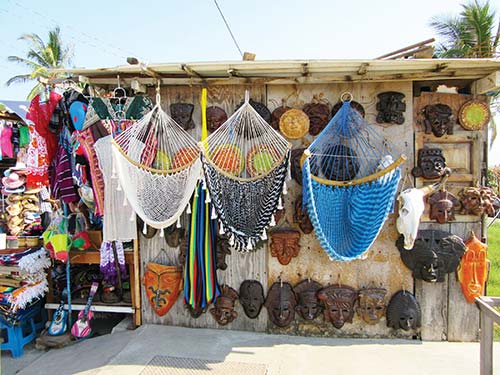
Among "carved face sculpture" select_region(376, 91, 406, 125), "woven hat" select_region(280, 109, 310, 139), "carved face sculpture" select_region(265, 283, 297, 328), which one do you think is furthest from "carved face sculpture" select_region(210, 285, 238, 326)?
"carved face sculpture" select_region(376, 91, 406, 125)

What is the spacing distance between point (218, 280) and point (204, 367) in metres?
0.58

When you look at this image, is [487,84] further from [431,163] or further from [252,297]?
[252,297]

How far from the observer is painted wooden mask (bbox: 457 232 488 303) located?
7.16 ft

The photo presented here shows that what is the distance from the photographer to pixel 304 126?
2.24m

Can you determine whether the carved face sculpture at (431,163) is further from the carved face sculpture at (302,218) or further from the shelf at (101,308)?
the shelf at (101,308)

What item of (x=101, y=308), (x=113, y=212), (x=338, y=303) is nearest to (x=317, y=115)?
(x=338, y=303)

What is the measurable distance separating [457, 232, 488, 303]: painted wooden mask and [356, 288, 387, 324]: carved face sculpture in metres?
0.52

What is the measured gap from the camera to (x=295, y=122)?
2.24m

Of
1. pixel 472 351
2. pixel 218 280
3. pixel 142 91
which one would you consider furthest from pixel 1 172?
pixel 472 351

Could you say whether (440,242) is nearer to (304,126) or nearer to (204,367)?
(304,126)

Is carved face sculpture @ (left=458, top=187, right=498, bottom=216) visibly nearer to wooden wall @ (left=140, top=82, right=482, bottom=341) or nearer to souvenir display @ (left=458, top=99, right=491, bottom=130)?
wooden wall @ (left=140, top=82, right=482, bottom=341)

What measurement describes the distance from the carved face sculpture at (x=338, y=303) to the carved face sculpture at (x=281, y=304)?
0.65ft

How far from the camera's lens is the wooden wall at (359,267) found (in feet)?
7.34

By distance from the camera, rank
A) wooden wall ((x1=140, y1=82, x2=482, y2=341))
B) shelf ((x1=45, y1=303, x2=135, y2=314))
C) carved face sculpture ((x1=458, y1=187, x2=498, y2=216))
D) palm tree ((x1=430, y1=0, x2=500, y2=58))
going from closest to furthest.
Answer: carved face sculpture ((x1=458, y1=187, x2=498, y2=216)), wooden wall ((x1=140, y1=82, x2=482, y2=341)), shelf ((x1=45, y1=303, x2=135, y2=314)), palm tree ((x1=430, y1=0, x2=500, y2=58))
